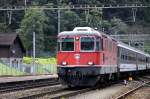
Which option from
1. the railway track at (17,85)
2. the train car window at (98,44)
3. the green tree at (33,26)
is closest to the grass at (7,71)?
the railway track at (17,85)

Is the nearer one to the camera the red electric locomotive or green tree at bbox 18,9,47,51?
the red electric locomotive

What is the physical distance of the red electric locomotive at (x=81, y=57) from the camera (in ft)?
92.2

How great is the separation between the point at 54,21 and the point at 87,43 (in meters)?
44.3

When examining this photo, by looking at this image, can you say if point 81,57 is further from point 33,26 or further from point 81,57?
point 33,26

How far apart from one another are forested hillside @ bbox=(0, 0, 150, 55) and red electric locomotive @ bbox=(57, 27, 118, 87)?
25.9 meters

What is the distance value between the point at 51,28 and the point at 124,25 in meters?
10.7

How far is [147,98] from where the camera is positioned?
22.4 m

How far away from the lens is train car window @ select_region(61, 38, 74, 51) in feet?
94.5

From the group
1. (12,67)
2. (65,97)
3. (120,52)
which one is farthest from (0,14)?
(65,97)

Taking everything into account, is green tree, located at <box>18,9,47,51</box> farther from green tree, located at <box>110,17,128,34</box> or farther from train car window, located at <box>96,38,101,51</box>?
train car window, located at <box>96,38,101,51</box>

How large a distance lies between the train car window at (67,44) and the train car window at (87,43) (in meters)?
0.60

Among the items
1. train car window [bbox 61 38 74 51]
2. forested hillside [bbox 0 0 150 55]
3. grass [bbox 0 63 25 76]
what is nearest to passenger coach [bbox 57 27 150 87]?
train car window [bbox 61 38 74 51]

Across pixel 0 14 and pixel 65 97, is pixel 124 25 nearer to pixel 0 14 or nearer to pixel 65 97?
pixel 0 14

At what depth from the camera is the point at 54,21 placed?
72.8m
